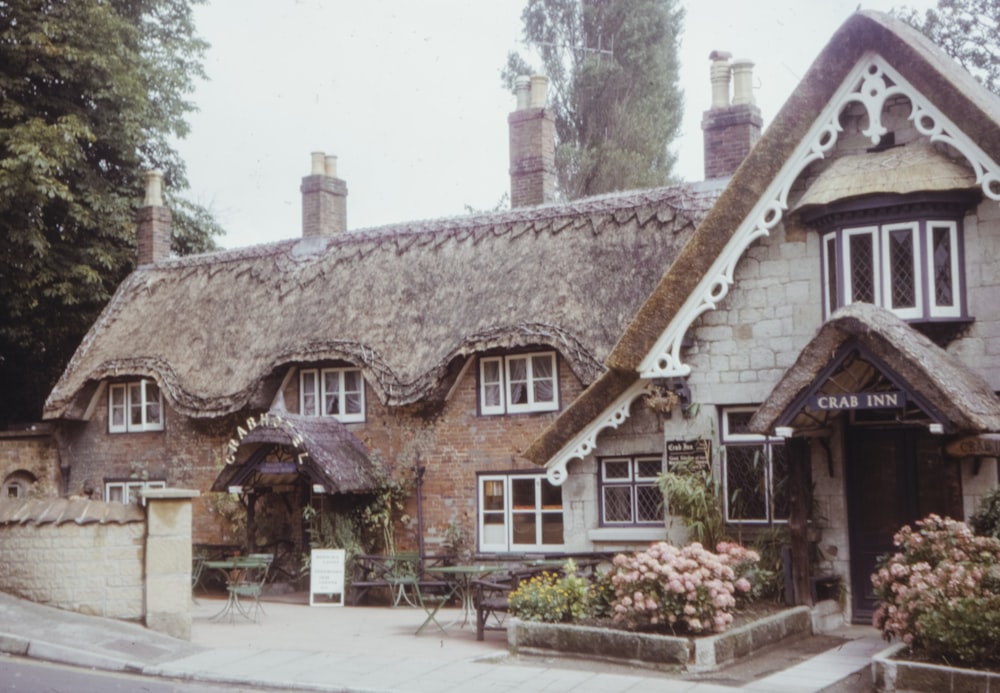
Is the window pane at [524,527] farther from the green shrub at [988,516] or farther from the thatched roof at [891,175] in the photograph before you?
the green shrub at [988,516]

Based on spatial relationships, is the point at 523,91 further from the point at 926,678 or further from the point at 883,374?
the point at 926,678

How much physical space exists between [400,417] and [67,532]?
778cm

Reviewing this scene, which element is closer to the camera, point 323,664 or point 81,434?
point 323,664

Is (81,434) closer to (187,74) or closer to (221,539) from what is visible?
(221,539)

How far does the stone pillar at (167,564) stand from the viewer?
14.9 meters

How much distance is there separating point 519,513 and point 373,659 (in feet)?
23.8

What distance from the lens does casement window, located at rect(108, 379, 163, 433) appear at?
997 inches

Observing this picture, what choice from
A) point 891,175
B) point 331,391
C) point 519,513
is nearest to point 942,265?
point 891,175

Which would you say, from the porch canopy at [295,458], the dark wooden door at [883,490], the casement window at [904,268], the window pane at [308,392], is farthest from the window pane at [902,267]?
the window pane at [308,392]

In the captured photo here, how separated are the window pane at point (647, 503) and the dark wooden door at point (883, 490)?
105 inches

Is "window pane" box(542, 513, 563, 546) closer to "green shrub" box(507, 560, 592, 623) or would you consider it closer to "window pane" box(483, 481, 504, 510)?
"window pane" box(483, 481, 504, 510)

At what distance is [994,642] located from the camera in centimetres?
1047

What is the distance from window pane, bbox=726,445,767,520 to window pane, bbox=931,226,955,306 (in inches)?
117

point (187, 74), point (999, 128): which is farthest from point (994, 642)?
point (187, 74)
